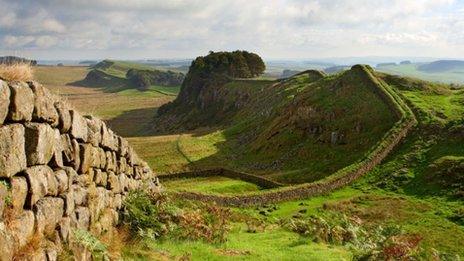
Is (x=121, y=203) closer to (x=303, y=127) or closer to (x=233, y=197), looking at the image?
(x=233, y=197)

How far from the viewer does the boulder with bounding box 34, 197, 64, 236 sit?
1123 cm

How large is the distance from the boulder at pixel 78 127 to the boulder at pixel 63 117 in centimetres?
24

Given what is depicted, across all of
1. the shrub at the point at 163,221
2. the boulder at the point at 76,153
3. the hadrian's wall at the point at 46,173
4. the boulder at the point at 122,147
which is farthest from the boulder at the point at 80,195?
the boulder at the point at 122,147

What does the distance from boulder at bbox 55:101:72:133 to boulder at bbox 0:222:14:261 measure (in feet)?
12.6

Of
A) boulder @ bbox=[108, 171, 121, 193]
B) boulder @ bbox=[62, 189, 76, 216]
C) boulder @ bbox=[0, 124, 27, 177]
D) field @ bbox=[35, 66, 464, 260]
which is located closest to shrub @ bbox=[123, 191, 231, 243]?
field @ bbox=[35, 66, 464, 260]

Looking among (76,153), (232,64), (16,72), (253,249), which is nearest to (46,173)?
(76,153)

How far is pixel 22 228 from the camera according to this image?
1041cm

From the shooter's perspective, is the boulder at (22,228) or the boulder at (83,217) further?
the boulder at (83,217)

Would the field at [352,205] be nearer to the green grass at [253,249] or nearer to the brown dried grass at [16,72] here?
the green grass at [253,249]

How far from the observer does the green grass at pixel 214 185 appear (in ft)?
157

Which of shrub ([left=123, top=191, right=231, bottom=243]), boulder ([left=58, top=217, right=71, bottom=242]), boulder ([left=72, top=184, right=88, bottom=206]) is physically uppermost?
boulder ([left=72, top=184, right=88, bottom=206])

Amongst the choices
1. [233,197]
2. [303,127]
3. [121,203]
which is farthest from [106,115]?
[121,203]

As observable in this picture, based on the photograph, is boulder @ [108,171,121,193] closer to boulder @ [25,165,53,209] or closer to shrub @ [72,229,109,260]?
shrub @ [72,229,109,260]

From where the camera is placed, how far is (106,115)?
534 ft
